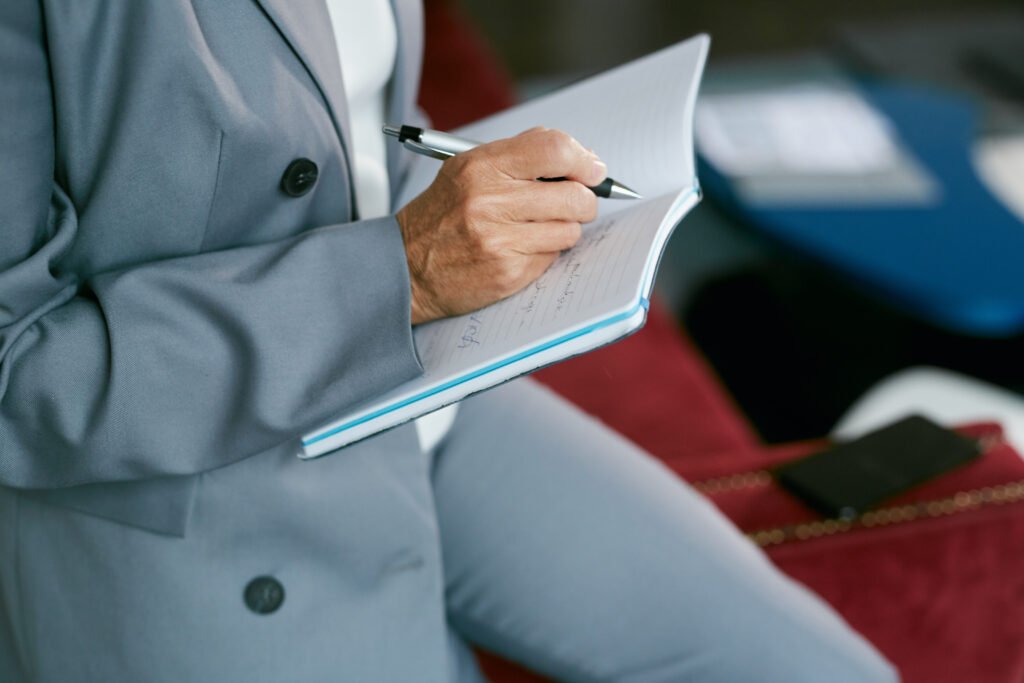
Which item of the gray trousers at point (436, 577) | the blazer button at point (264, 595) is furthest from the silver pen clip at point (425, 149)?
the blazer button at point (264, 595)

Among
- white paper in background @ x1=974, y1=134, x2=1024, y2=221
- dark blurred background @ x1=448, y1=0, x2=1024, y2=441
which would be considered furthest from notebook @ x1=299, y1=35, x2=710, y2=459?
white paper in background @ x1=974, y1=134, x2=1024, y2=221

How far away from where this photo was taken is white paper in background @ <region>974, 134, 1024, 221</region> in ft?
6.33

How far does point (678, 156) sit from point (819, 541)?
1.63 feet

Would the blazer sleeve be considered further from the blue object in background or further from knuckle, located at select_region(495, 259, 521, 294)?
the blue object in background

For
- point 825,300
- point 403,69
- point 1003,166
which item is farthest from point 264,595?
point 825,300

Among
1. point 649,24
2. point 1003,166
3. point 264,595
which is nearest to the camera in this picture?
point 264,595

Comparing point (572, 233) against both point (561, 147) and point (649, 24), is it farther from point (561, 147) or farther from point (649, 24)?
point (649, 24)

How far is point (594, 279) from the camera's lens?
648mm

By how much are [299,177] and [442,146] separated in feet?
0.33

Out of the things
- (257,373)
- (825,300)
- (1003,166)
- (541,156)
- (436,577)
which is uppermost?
(541,156)

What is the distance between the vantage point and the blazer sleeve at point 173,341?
645mm

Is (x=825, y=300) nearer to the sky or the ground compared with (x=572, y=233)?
nearer to the ground

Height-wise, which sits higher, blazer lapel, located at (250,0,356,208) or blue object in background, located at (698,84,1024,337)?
blazer lapel, located at (250,0,356,208)

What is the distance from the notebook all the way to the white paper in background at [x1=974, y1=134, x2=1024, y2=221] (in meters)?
1.28
